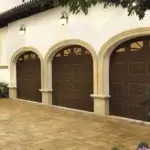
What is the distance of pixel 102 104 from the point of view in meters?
9.84

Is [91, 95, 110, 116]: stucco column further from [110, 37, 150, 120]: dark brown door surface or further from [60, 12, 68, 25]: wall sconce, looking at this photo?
[60, 12, 68, 25]: wall sconce

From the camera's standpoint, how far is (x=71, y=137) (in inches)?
281

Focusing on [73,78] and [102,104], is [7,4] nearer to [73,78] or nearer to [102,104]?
[73,78]

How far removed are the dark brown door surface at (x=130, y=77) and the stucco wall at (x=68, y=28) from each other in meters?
0.62

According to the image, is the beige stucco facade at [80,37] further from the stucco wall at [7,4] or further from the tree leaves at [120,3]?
the tree leaves at [120,3]

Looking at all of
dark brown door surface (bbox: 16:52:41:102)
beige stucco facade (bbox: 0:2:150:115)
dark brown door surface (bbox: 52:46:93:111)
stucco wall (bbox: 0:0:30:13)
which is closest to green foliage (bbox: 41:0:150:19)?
beige stucco facade (bbox: 0:2:150:115)

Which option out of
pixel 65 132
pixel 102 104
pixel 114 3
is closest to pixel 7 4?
pixel 102 104

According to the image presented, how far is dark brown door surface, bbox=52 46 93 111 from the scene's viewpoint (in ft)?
35.5

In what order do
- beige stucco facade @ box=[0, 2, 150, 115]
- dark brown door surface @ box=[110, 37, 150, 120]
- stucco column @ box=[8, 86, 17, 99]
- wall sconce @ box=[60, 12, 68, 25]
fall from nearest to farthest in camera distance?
dark brown door surface @ box=[110, 37, 150, 120] → beige stucco facade @ box=[0, 2, 150, 115] → wall sconce @ box=[60, 12, 68, 25] → stucco column @ box=[8, 86, 17, 99]

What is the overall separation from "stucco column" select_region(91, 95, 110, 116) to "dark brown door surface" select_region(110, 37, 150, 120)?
8.6 inches

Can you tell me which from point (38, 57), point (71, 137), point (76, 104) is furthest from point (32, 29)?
point (71, 137)

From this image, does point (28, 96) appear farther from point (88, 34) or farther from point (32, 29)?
point (88, 34)

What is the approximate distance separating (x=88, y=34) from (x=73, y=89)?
2430 millimetres

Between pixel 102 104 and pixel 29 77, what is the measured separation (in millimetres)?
5566
